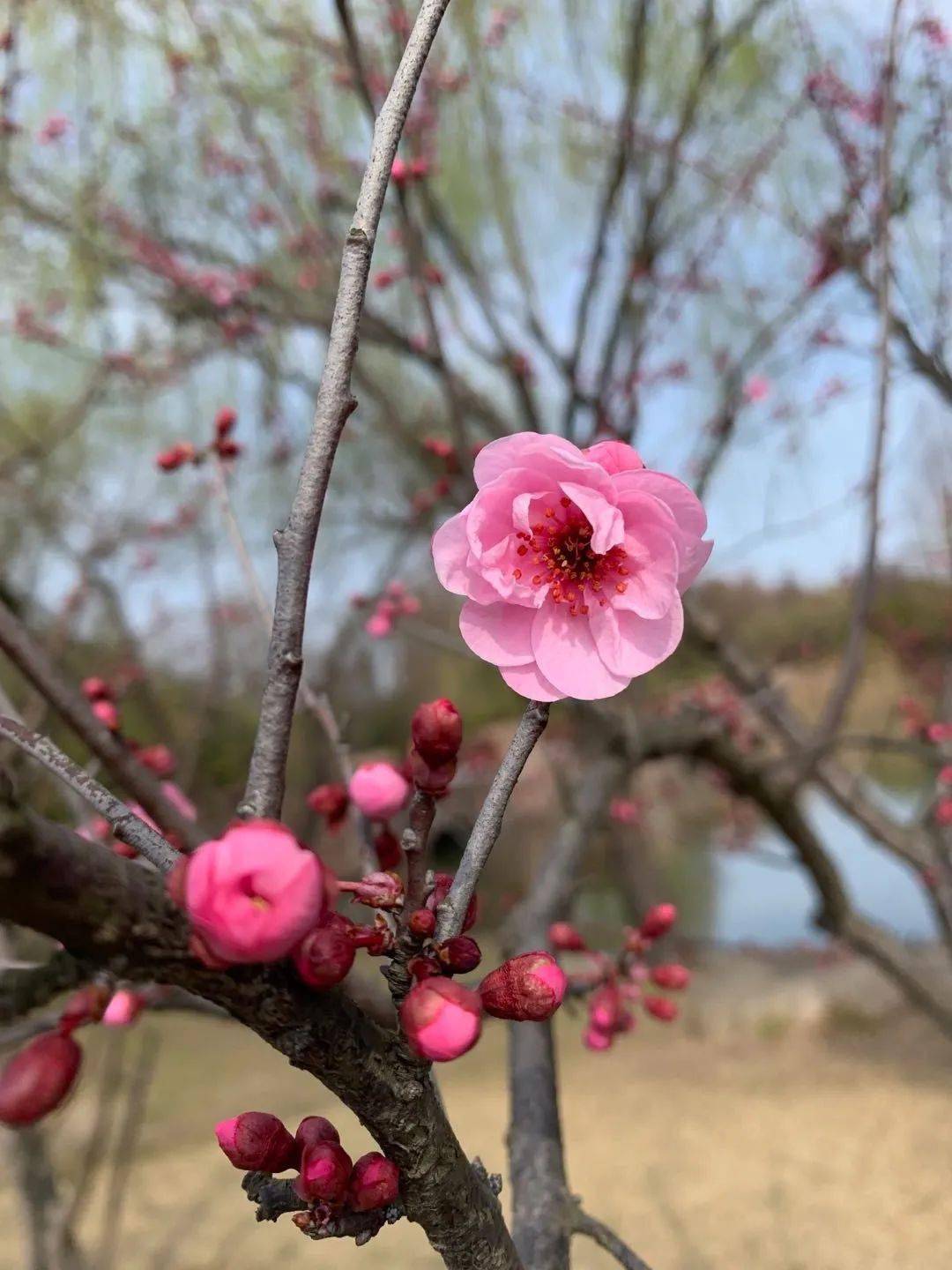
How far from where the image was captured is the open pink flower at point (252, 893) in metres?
0.37

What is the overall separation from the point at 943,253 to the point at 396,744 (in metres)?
8.52

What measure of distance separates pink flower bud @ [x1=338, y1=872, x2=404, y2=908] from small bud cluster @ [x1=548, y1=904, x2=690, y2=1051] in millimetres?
693

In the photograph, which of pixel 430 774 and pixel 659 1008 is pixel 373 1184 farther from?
pixel 659 1008

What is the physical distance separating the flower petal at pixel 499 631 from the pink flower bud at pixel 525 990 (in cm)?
18

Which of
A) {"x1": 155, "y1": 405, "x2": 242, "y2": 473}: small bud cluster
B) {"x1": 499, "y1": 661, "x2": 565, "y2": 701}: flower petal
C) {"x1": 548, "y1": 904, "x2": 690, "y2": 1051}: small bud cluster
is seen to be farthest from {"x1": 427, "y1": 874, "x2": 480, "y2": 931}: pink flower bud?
{"x1": 155, "y1": 405, "x2": 242, "y2": 473}: small bud cluster

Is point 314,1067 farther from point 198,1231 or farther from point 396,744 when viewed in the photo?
point 396,744

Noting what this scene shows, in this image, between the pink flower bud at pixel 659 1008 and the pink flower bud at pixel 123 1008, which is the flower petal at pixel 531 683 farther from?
the pink flower bud at pixel 659 1008

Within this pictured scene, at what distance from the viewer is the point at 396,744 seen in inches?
384

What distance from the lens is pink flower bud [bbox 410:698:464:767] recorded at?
0.52m

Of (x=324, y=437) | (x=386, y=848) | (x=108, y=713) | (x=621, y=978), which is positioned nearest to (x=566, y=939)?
(x=621, y=978)

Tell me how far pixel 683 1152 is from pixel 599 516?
11.8 ft

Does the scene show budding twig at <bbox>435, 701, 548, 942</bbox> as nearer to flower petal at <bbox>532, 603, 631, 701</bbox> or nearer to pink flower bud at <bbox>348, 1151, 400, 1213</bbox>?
flower petal at <bbox>532, 603, 631, 701</bbox>

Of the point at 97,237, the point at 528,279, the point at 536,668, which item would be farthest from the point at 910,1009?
the point at 97,237

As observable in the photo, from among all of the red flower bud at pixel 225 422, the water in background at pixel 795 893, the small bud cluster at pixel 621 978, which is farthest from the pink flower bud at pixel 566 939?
the water in background at pixel 795 893
